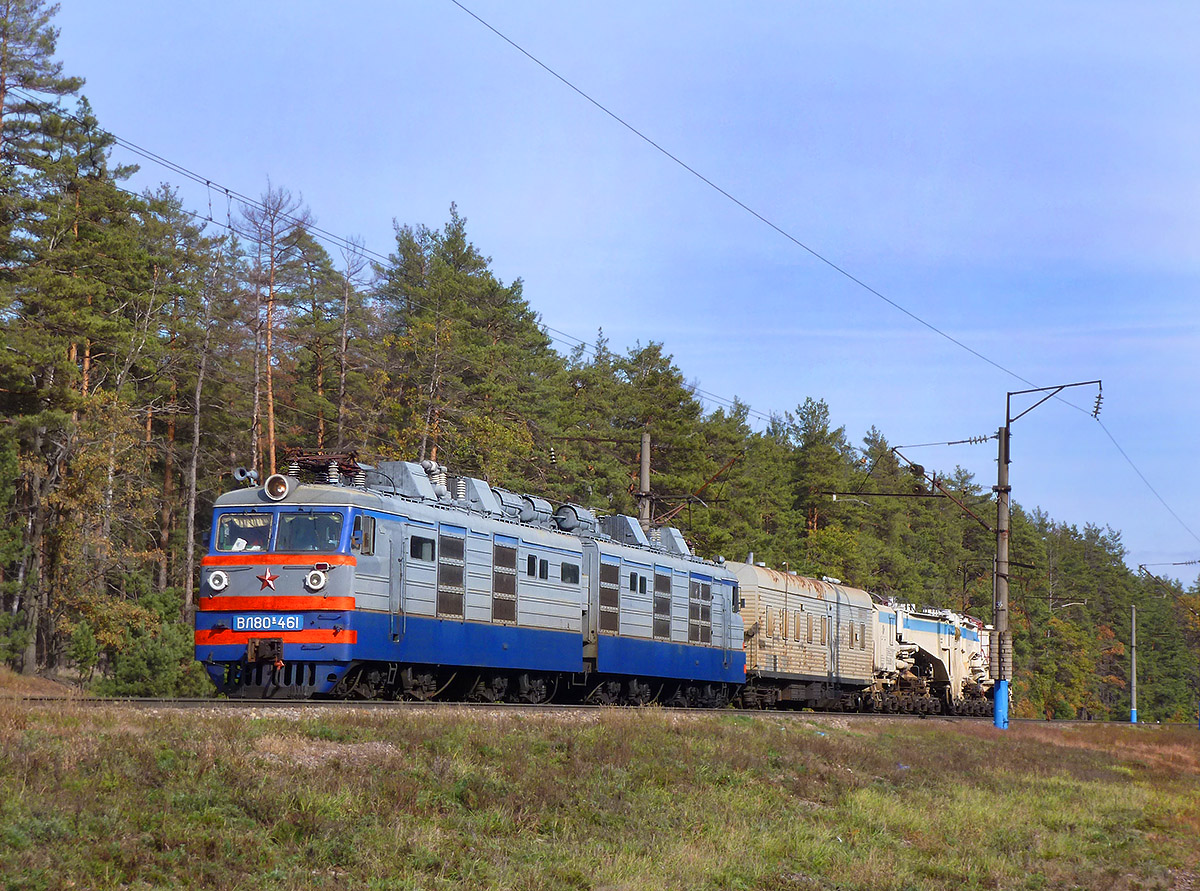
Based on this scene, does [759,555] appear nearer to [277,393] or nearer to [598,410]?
[598,410]

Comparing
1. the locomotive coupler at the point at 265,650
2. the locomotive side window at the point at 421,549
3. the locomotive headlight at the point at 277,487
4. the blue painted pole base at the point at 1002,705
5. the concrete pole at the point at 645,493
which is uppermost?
the concrete pole at the point at 645,493

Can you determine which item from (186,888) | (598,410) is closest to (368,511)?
(186,888)

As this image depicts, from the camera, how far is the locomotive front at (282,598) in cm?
1916

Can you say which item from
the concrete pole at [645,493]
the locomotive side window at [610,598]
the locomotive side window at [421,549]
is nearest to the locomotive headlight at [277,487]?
the locomotive side window at [421,549]

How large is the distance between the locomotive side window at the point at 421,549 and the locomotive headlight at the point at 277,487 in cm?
223

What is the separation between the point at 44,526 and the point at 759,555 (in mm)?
44186

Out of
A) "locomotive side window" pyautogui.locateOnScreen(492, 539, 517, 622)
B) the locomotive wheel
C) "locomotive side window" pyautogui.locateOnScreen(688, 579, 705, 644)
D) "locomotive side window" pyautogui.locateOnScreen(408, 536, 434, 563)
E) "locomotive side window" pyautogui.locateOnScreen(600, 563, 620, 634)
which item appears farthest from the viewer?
"locomotive side window" pyautogui.locateOnScreen(688, 579, 705, 644)

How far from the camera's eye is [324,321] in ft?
205

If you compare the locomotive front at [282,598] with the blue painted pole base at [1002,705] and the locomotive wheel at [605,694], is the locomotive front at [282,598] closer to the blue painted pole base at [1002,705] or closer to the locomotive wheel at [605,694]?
the locomotive wheel at [605,694]

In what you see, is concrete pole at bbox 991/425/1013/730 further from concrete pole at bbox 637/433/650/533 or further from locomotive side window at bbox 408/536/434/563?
locomotive side window at bbox 408/536/434/563

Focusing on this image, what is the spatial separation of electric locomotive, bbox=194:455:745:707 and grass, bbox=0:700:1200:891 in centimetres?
289

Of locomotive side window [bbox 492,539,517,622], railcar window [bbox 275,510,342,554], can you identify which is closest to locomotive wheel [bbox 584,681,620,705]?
locomotive side window [bbox 492,539,517,622]

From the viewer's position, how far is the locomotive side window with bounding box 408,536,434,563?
20.8 m

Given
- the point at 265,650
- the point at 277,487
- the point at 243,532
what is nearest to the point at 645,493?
the point at 277,487
